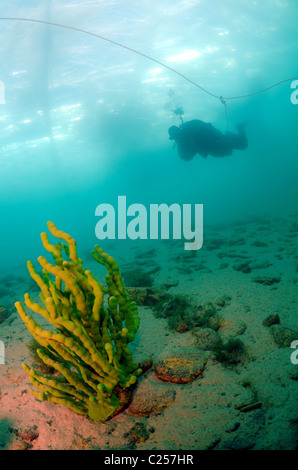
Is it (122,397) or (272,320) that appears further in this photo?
(272,320)

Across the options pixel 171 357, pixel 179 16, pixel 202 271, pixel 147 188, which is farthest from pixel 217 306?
pixel 147 188

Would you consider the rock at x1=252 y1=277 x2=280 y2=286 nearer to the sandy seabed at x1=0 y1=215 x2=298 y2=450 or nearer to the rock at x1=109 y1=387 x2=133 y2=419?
the sandy seabed at x1=0 y1=215 x2=298 y2=450

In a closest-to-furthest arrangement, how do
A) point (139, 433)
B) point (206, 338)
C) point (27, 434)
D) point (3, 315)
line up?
point (139, 433) → point (27, 434) → point (206, 338) → point (3, 315)

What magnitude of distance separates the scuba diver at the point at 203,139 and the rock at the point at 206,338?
14832 millimetres

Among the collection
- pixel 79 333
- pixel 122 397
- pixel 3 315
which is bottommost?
pixel 3 315

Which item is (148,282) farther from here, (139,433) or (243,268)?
(139,433)

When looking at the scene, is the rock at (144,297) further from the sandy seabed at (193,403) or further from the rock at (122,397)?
the rock at (122,397)

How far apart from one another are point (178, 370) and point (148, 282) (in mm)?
4594

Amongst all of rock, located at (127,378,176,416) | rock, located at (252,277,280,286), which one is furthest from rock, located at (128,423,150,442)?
rock, located at (252,277,280,286)

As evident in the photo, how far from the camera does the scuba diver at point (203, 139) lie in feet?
52.1

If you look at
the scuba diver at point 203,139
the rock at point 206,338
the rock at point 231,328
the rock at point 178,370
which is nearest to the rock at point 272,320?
Result: the rock at point 231,328

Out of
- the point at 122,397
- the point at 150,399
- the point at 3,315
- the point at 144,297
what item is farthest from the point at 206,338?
the point at 3,315

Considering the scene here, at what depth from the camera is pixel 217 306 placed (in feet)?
17.6

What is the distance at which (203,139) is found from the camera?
16.2 meters
